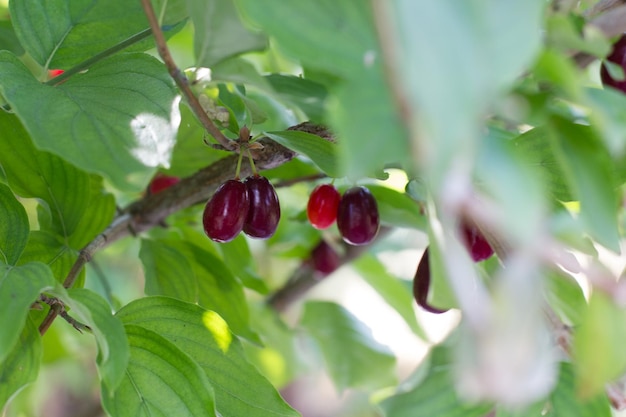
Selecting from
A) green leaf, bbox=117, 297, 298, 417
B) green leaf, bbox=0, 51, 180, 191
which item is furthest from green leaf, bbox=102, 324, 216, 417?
green leaf, bbox=0, 51, 180, 191

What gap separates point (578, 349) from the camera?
31cm

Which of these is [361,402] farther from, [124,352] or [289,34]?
[289,34]

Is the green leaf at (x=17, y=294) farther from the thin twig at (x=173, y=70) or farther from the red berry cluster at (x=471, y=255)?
the red berry cluster at (x=471, y=255)

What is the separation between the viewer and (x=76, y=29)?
1.91 feet

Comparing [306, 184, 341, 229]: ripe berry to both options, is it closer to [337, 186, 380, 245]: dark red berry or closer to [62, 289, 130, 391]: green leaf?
[337, 186, 380, 245]: dark red berry

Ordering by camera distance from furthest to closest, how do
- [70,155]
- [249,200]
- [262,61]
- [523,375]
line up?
[262,61] < [249,200] < [70,155] < [523,375]

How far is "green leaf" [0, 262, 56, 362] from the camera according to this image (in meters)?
0.41

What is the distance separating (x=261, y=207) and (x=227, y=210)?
31 mm

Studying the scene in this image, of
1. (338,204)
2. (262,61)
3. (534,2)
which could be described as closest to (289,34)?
(534,2)

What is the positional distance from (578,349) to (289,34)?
187mm

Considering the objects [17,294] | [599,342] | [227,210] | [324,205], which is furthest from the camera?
[324,205]

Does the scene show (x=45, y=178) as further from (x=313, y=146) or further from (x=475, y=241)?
(x=475, y=241)

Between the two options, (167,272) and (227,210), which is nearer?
(227,210)

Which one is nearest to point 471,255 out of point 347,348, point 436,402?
point 436,402
